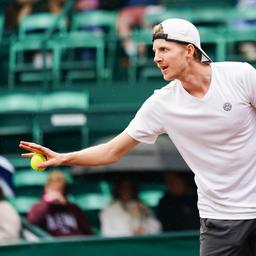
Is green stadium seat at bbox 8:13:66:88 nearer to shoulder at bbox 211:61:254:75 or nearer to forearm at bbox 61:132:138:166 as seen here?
forearm at bbox 61:132:138:166

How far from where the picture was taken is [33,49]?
31.3 ft

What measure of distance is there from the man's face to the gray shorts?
0.68 metres

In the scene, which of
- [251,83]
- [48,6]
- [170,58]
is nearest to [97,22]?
[48,6]

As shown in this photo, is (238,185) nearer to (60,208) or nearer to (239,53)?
(60,208)

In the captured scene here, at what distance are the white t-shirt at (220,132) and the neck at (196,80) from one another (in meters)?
0.02

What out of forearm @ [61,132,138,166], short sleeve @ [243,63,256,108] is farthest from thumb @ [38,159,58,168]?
short sleeve @ [243,63,256,108]

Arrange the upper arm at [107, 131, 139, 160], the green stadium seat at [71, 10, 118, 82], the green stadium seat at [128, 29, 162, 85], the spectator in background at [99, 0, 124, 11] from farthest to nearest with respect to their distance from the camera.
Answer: the spectator in background at [99, 0, 124, 11] → the green stadium seat at [71, 10, 118, 82] → the green stadium seat at [128, 29, 162, 85] → the upper arm at [107, 131, 139, 160]

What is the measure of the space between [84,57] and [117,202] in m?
2.31

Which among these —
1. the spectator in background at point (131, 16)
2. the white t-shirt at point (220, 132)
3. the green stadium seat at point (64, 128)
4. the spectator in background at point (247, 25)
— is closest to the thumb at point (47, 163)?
the white t-shirt at point (220, 132)

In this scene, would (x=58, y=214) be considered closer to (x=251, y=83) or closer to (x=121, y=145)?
(x=121, y=145)

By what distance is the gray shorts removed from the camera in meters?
4.31

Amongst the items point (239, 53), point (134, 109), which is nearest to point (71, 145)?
point (134, 109)

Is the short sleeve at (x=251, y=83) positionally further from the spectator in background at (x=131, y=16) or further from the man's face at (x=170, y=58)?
the spectator in background at (x=131, y=16)

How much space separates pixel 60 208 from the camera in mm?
7477
